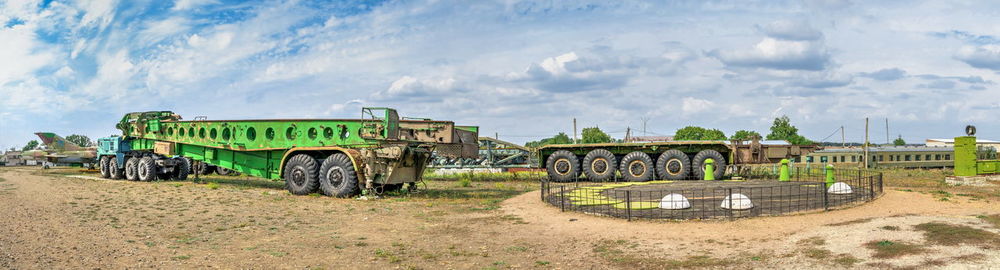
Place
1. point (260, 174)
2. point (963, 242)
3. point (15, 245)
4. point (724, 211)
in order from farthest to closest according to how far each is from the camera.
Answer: point (260, 174) → point (724, 211) → point (15, 245) → point (963, 242)

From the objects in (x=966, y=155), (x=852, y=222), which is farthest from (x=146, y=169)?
(x=966, y=155)

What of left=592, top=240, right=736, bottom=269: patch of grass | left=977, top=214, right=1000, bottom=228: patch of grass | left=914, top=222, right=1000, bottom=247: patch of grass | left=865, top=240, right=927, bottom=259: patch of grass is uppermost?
Answer: left=977, top=214, right=1000, bottom=228: patch of grass

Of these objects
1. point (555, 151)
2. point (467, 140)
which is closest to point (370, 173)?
point (467, 140)

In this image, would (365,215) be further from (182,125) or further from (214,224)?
(182,125)

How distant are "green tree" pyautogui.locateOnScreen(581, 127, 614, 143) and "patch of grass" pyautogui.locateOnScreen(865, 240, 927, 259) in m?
77.7

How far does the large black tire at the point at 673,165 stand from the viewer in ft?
102

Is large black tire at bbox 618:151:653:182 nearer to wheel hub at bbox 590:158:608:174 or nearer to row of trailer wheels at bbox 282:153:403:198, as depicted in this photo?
wheel hub at bbox 590:158:608:174

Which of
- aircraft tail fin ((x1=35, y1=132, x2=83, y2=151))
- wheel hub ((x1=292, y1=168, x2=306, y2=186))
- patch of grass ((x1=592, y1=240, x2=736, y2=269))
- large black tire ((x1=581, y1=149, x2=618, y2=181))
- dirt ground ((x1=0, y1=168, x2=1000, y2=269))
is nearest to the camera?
patch of grass ((x1=592, y1=240, x2=736, y2=269))

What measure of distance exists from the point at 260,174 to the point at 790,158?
941 inches

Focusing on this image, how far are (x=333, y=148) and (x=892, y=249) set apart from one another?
1717 cm

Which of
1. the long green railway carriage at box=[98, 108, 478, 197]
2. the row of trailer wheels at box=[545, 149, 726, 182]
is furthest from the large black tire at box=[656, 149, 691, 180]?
the long green railway carriage at box=[98, 108, 478, 197]

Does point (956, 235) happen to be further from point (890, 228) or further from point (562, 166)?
point (562, 166)

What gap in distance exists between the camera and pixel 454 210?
63.6ft

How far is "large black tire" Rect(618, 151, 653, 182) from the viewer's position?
3128cm
